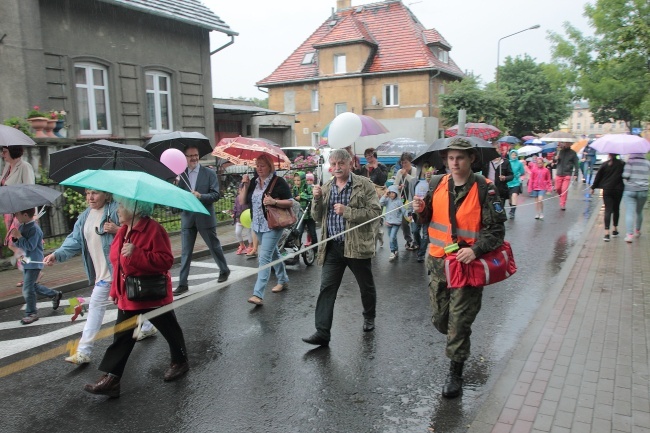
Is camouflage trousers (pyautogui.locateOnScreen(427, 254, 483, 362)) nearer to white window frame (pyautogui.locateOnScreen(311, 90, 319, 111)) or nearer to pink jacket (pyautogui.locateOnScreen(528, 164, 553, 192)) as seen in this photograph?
pink jacket (pyautogui.locateOnScreen(528, 164, 553, 192))

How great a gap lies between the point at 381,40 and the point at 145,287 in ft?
123

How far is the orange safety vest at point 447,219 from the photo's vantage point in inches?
154

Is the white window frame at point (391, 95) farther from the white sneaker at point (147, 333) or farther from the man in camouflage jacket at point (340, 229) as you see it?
the white sneaker at point (147, 333)

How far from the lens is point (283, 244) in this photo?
8.16 m

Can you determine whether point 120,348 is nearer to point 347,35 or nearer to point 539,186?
point 539,186

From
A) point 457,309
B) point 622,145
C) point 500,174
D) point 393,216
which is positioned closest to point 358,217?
point 457,309

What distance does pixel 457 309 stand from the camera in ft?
13.1

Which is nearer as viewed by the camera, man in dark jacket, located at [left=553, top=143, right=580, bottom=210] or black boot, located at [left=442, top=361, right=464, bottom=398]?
black boot, located at [left=442, top=361, right=464, bottom=398]

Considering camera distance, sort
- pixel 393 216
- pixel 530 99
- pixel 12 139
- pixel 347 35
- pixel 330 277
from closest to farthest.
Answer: pixel 330 277 → pixel 12 139 → pixel 393 216 → pixel 347 35 → pixel 530 99

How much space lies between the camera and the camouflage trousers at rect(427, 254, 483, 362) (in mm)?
3980

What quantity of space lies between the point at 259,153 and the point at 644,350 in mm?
4726

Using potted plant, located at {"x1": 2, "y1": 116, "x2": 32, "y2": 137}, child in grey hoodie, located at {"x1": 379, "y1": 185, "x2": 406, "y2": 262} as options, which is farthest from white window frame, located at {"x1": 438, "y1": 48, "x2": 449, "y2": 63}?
potted plant, located at {"x1": 2, "y1": 116, "x2": 32, "y2": 137}

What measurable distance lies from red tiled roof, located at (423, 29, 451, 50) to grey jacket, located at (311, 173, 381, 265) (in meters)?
34.6

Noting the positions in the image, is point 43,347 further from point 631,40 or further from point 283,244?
point 631,40
